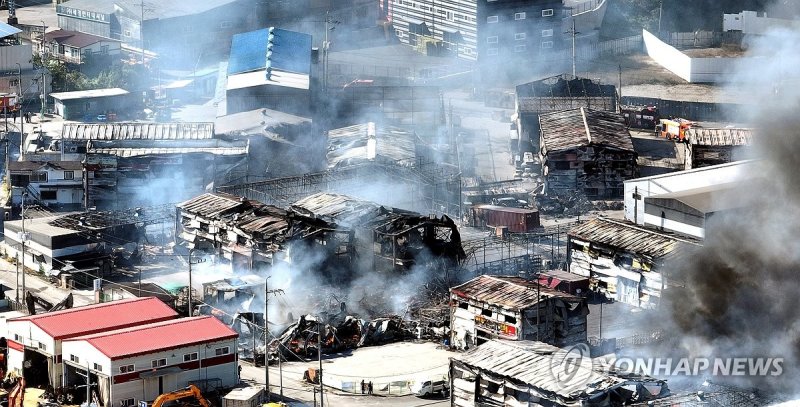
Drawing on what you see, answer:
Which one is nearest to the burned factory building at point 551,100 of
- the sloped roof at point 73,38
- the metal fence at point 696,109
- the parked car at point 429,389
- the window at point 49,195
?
the metal fence at point 696,109

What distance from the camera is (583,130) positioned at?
198 feet

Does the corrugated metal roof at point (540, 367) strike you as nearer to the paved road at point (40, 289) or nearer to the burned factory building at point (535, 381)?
the burned factory building at point (535, 381)

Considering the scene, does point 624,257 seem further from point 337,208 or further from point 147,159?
→ point 147,159

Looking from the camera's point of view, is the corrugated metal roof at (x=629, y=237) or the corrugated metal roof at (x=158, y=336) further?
the corrugated metal roof at (x=629, y=237)

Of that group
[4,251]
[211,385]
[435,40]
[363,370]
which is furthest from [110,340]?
[435,40]

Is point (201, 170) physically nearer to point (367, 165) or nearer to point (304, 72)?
point (367, 165)

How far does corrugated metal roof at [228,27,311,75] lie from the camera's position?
70.6 meters

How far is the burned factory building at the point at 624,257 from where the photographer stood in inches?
1797

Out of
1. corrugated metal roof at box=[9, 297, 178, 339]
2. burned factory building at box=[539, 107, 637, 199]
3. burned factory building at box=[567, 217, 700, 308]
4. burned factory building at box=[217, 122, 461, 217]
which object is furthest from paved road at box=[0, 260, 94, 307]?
burned factory building at box=[539, 107, 637, 199]

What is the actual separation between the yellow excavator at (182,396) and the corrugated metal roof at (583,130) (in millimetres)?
24022

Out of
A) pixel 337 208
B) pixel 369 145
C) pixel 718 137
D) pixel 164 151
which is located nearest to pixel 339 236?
pixel 337 208

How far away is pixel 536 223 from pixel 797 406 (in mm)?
20597

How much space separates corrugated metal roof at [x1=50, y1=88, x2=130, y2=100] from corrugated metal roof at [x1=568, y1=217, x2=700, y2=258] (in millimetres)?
29221

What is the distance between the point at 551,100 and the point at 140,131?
1723cm
